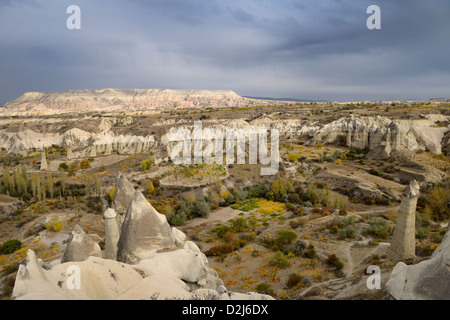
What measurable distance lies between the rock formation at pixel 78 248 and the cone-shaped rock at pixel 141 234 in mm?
895

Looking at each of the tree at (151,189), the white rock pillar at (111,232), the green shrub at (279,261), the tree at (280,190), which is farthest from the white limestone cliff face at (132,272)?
the tree at (151,189)

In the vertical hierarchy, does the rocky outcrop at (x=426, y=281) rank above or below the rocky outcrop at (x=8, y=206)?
above

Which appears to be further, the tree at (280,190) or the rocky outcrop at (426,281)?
the tree at (280,190)

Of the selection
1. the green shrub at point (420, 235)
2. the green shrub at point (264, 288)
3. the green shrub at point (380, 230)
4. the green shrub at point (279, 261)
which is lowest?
Result: the green shrub at point (264, 288)

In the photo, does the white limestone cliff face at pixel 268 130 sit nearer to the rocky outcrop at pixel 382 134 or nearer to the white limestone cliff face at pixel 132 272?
the rocky outcrop at pixel 382 134

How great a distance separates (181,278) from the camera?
5.71 m

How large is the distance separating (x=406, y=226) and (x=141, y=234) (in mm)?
10540

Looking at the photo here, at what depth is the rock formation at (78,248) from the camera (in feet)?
22.2

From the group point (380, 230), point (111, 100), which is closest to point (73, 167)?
point (380, 230)

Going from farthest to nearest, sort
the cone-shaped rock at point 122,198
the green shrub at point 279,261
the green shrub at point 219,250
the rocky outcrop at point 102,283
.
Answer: the green shrub at point 219,250
the green shrub at point 279,261
the cone-shaped rock at point 122,198
the rocky outcrop at point 102,283

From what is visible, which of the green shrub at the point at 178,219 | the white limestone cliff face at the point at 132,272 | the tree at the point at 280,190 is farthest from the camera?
the tree at the point at 280,190

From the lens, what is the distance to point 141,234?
670cm
